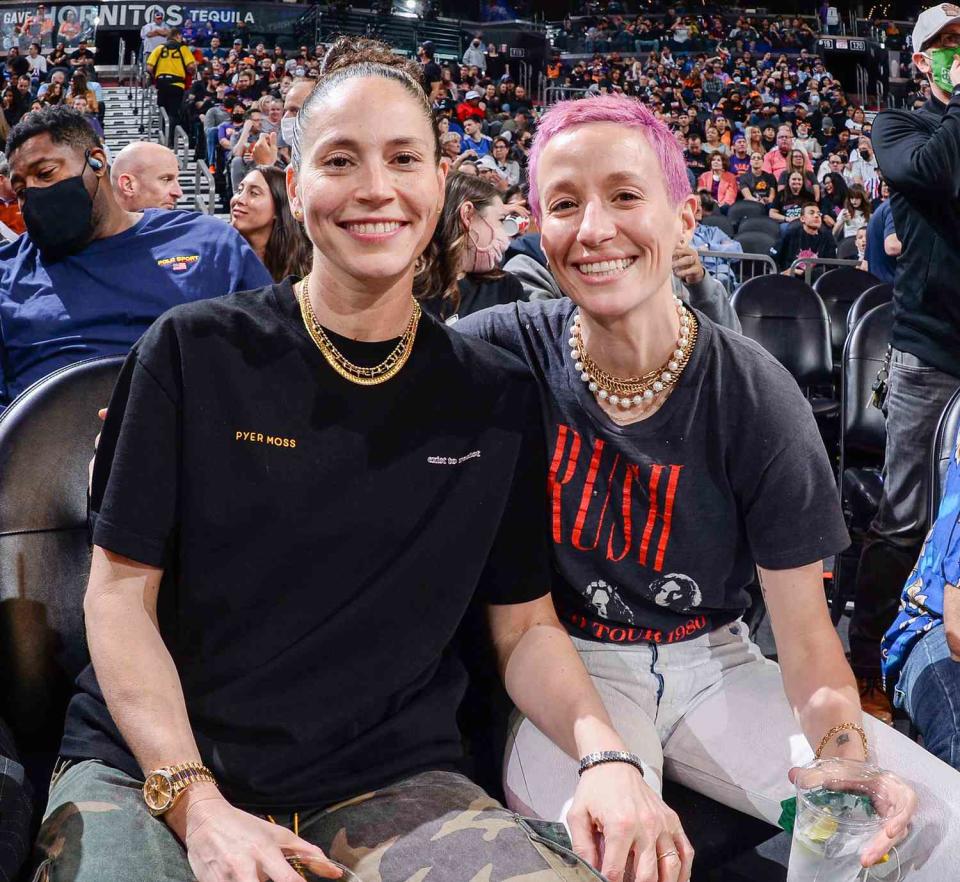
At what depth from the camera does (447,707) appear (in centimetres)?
145

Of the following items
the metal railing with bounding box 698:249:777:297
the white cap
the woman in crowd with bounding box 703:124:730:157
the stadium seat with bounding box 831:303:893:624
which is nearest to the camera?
the white cap

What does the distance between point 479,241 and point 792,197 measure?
9693mm

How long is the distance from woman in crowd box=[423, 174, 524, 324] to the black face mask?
52.4 inches

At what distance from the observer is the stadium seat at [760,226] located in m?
11.6

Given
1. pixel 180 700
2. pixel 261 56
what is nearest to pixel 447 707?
pixel 180 700

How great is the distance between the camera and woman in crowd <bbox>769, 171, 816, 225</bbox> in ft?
40.8

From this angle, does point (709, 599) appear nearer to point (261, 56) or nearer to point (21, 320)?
point (21, 320)

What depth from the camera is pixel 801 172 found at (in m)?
12.9

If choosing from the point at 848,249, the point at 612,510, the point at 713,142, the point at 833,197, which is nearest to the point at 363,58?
the point at 612,510

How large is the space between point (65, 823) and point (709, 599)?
96 centimetres

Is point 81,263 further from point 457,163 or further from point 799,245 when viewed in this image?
point 799,245

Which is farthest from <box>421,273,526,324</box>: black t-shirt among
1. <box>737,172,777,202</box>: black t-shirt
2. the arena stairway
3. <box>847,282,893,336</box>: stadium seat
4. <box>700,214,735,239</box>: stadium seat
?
<box>737,172,777,202</box>: black t-shirt

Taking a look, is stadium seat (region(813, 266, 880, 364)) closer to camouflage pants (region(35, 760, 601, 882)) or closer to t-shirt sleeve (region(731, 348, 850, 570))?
t-shirt sleeve (region(731, 348, 850, 570))

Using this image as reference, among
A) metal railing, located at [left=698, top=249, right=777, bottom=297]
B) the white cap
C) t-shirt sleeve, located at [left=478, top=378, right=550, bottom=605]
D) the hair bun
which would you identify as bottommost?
metal railing, located at [left=698, top=249, right=777, bottom=297]
